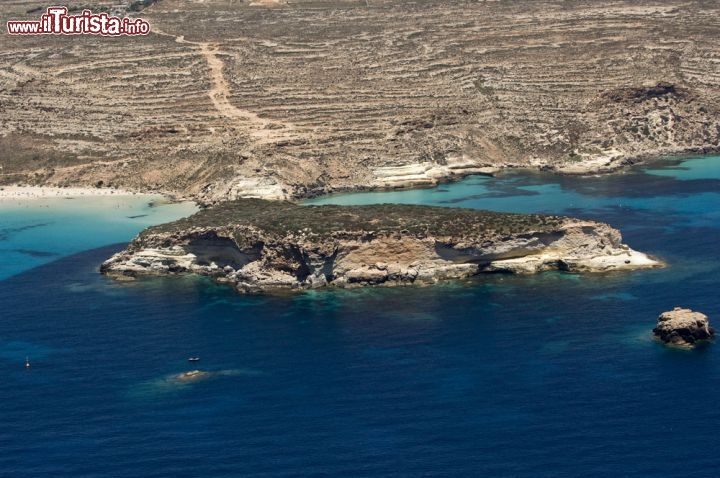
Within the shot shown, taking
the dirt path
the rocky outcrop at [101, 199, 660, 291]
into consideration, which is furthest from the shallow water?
the rocky outcrop at [101, 199, 660, 291]

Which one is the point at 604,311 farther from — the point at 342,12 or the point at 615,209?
the point at 342,12

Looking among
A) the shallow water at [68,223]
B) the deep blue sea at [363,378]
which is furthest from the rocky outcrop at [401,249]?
the shallow water at [68,223]

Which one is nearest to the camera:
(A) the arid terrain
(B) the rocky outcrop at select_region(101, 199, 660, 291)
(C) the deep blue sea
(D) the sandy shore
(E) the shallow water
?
(C) the deep blue sea

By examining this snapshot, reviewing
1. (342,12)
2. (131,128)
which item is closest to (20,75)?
(131,128)

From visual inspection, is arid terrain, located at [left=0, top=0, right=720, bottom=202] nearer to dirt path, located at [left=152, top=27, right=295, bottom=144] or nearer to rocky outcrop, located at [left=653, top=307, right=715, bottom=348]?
dirt path, located at [left=152, top=27, right=295, bottom=144]

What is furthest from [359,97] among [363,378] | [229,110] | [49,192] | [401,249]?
[363,378]

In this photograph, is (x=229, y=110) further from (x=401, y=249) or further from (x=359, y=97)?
(x=401, y=249)
